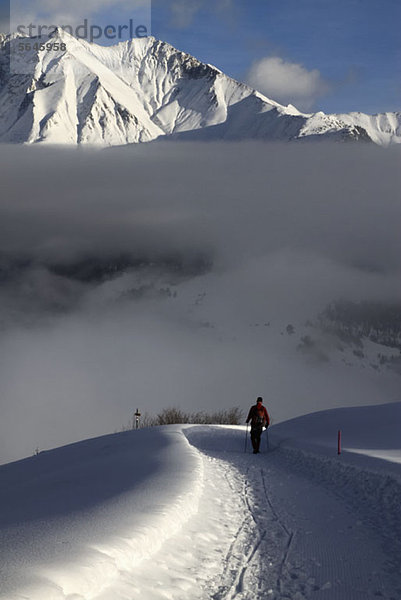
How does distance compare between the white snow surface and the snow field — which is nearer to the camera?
the snow field

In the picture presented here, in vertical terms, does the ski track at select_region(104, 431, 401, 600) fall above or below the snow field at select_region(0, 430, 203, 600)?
below

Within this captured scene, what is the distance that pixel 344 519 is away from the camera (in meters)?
11.1

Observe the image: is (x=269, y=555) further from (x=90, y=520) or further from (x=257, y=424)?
(x=257, y=424)

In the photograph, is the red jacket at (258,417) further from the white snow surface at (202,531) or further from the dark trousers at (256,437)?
the white snow surface at (202,531)

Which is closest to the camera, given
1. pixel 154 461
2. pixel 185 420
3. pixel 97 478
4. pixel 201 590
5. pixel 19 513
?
pixel 201 590

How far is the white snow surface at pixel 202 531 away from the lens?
7.34 m

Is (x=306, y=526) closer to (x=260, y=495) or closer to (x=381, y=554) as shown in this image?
(x=381, y=554)

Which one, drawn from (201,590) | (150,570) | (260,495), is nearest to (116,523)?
(150,570)

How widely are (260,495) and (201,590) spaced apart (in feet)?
20.2

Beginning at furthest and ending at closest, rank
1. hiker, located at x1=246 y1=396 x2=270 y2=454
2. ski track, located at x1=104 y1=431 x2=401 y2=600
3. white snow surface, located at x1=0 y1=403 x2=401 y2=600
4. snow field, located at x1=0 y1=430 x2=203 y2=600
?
hiker, located at x1=246 y1=396 x2=270 y2=454 < ski track, located at x1=104 y1=431 x2=401 y2=600 < white snow surface, located at x1=0 y1=403 x2=401 y2=600 < snow field, located at x1=0 y1=430 x2=203 y2=600

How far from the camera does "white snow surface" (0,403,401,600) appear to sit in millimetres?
7344

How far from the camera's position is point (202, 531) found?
392 inches

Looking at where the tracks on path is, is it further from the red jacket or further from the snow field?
the red jacket

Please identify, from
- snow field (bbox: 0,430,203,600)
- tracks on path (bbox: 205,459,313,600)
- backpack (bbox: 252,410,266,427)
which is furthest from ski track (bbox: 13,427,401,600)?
backpack (bbox: 252,410,266,427)
